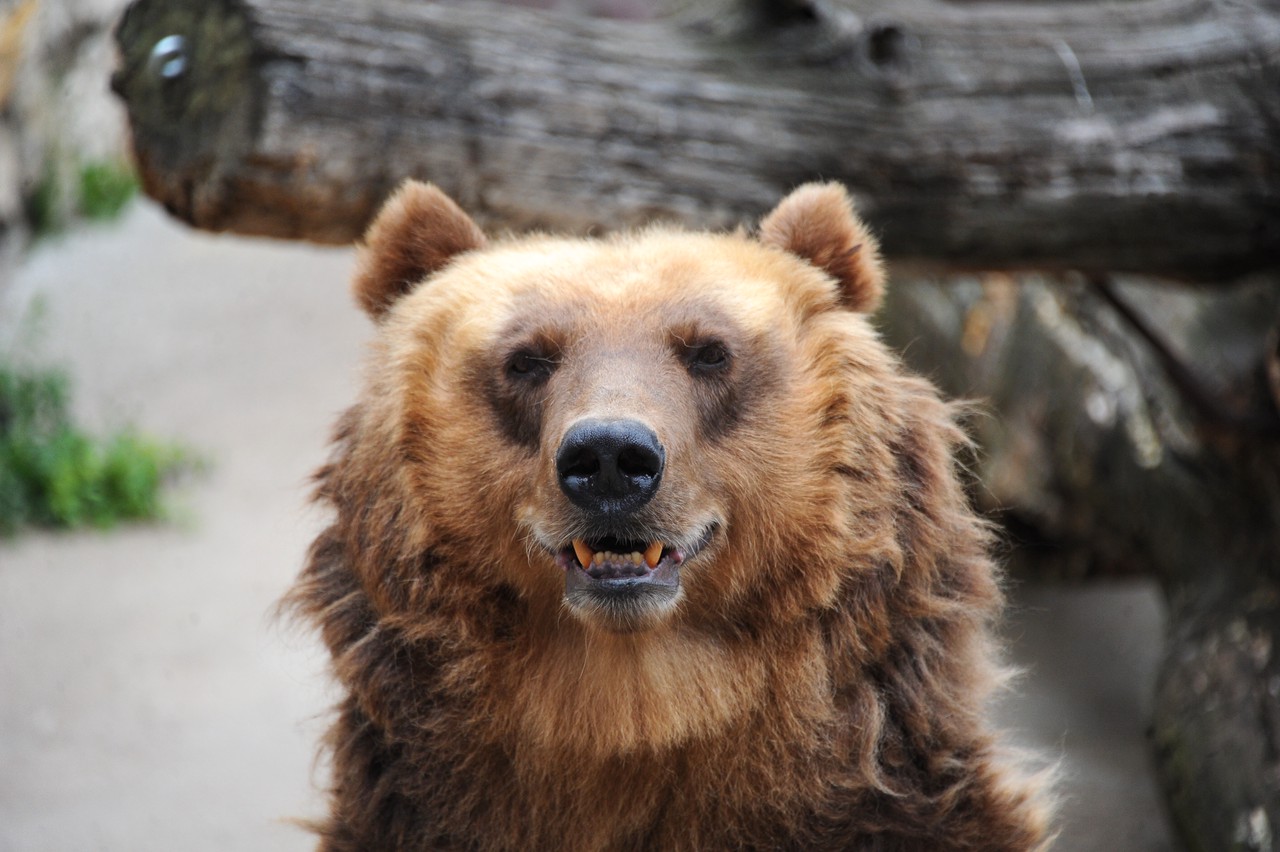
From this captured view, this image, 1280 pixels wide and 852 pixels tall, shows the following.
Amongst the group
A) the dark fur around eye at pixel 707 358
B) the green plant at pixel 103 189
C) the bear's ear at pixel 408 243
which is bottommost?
the green plant at pixel 103 189

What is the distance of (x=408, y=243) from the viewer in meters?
4.10

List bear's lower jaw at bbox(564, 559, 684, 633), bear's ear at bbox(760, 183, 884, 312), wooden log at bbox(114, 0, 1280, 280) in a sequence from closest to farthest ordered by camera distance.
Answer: bear's lower jaw at bbox(564, 559, 684, 633), bear's ear at bbox(760, 183, 884, 312), wooden log at bbox(114, 0, 1280, 280)

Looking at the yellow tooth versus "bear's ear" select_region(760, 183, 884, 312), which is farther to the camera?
"bear's ear" select_region(760, 183, 884, 312)

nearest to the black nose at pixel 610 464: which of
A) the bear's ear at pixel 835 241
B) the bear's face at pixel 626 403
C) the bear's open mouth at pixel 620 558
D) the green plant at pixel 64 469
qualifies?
the bear's face at pixel 626 403

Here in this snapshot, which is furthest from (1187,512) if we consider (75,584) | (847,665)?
(75,584)

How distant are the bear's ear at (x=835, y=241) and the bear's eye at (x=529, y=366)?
0.91 meters

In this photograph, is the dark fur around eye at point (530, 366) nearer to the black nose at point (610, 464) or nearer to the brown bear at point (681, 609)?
the brown bear at point (681, 609)

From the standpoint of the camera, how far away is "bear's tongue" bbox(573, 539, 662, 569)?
3404 millimetres

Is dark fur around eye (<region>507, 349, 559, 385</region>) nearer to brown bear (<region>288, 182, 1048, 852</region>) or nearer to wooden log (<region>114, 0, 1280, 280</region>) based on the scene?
brown bear (<region>288, 182, 1048, 852</region>)

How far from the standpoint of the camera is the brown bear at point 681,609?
3.59 m

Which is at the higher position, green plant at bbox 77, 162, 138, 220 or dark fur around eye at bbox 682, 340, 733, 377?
dark fur around eye at bbox 682, 340, 733, 377

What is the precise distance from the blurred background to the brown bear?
2.07ft

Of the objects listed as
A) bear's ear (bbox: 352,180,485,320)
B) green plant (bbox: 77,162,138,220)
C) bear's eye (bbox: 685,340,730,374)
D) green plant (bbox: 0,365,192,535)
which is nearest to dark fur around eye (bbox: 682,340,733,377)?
bear's eye (bbox: 685,340,730,374)

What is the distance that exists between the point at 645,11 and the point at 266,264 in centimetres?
465
